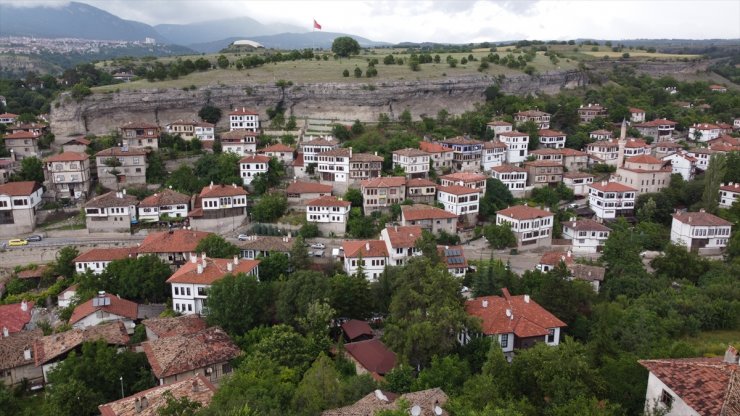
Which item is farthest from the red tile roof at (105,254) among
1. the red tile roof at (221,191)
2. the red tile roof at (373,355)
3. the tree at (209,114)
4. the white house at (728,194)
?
the white house at (728,194)

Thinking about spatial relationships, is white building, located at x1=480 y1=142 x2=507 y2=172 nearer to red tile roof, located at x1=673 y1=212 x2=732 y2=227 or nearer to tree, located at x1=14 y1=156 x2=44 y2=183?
red tile roof, located at x1=673 y1=212 x2=732 y2=227

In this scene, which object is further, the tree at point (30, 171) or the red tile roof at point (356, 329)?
the tree at point (30, 171)

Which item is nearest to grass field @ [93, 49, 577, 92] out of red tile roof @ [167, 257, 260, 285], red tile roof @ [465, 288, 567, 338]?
red tile roof @ [167, 257, 260, 285]

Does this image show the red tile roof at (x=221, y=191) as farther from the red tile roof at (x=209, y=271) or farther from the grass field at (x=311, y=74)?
the grass field at (x=311, y=74)

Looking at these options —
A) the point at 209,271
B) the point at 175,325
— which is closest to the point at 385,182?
the point at 209,271

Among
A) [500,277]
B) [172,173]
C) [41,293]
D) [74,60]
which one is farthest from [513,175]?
[74,60]

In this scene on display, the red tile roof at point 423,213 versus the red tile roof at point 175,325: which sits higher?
the red tile roof at point 423,213

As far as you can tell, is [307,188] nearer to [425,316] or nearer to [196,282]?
[196,282]
